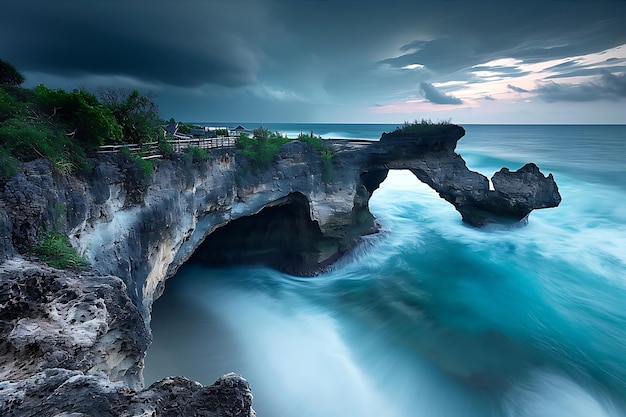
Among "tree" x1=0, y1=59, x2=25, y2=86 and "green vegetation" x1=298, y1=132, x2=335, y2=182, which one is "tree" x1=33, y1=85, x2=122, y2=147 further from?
"green vegetation" x1=298, y1=132, x2=335, y2=182

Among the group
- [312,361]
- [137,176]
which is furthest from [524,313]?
[137,176]

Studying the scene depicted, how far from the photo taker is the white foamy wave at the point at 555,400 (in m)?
8.68

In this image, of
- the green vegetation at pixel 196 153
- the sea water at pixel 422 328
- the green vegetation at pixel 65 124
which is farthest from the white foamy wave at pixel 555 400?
the green vegetation at pixel 65 124

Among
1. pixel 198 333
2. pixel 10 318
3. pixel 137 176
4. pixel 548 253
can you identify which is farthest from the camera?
pixel 548 253

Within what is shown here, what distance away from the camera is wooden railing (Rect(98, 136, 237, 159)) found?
878 centimetres

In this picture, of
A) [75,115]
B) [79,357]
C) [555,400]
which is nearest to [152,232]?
[75,115]

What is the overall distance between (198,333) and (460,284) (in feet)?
37.9

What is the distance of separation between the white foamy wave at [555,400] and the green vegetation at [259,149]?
11.6 metres

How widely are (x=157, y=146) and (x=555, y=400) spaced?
13.8m

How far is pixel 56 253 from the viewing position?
18.0 feet

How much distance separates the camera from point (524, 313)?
515 inches

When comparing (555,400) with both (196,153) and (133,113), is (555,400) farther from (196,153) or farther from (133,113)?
(133,113)

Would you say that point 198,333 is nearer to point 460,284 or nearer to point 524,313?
point 460,284

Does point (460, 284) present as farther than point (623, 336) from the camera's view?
Yes
